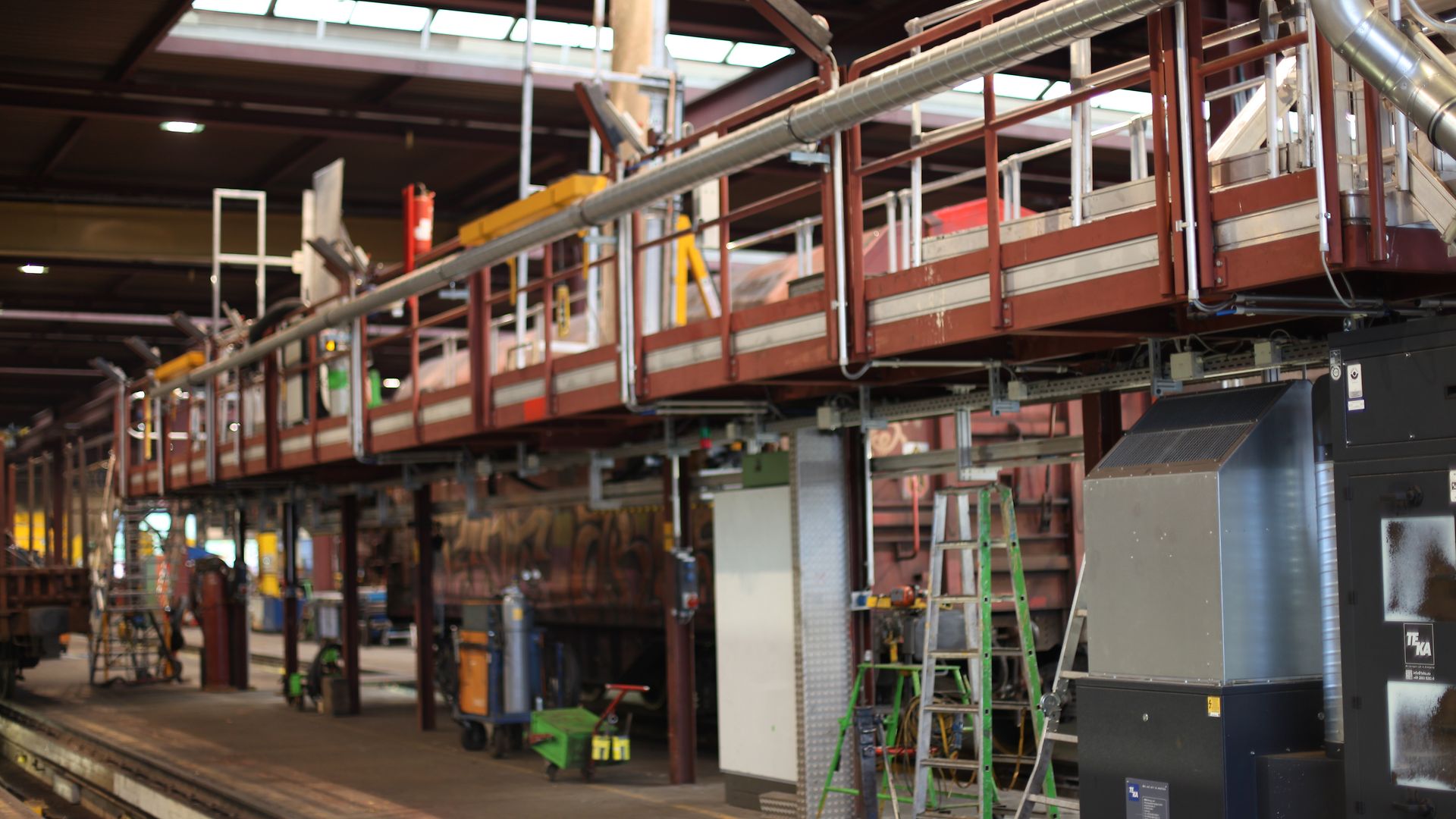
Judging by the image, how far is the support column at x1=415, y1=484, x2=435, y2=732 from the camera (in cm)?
1880

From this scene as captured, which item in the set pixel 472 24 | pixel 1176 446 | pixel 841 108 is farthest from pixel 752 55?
pixel 1176 446

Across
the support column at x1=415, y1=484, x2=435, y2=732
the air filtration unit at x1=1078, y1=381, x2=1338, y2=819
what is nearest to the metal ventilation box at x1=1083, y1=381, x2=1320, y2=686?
the air filtration unit at x1=1078, y1=381, x2=1338, y2=819

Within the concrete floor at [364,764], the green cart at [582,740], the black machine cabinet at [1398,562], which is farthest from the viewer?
the green cart at [582,740]

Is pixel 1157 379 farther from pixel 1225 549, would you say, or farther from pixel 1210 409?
pixel 1225 549

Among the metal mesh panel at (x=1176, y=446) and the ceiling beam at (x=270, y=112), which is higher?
the ceiling beam at (x=270, y=112)

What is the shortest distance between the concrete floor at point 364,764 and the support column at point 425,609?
1.17 ft

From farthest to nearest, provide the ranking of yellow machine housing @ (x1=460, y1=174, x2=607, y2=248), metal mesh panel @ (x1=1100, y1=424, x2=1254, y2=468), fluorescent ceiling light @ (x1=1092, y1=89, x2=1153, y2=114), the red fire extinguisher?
fluorescent ceiling light @ (x1=1092, y1=89, x2=1153, y2=114)
the red fire extinguisher
yellow machine housing @ (x1=460, y1=174, x2=607, y2=248)
metal mesh panel @ (x1=1100, y1=424, x2=1254, y2=468)

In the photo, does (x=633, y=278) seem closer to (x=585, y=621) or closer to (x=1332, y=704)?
(x=1332, y=704)

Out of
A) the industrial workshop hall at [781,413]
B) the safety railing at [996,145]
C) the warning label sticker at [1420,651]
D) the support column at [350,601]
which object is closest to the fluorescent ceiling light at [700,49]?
the industrial workshop hall at [781,413]

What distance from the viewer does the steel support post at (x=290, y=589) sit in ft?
76.6

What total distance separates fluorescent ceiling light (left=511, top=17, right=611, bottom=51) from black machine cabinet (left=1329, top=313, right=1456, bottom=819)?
1504 centimetres

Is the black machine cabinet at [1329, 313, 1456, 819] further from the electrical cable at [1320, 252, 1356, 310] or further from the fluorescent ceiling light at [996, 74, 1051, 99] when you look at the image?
the fluorescent ceiling light at [996, 74, 1051, 99]

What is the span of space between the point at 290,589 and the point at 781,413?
13.6 metres

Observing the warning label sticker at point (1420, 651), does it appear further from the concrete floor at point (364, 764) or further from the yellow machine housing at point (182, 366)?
the yellow machine housing at point (182, 366)
